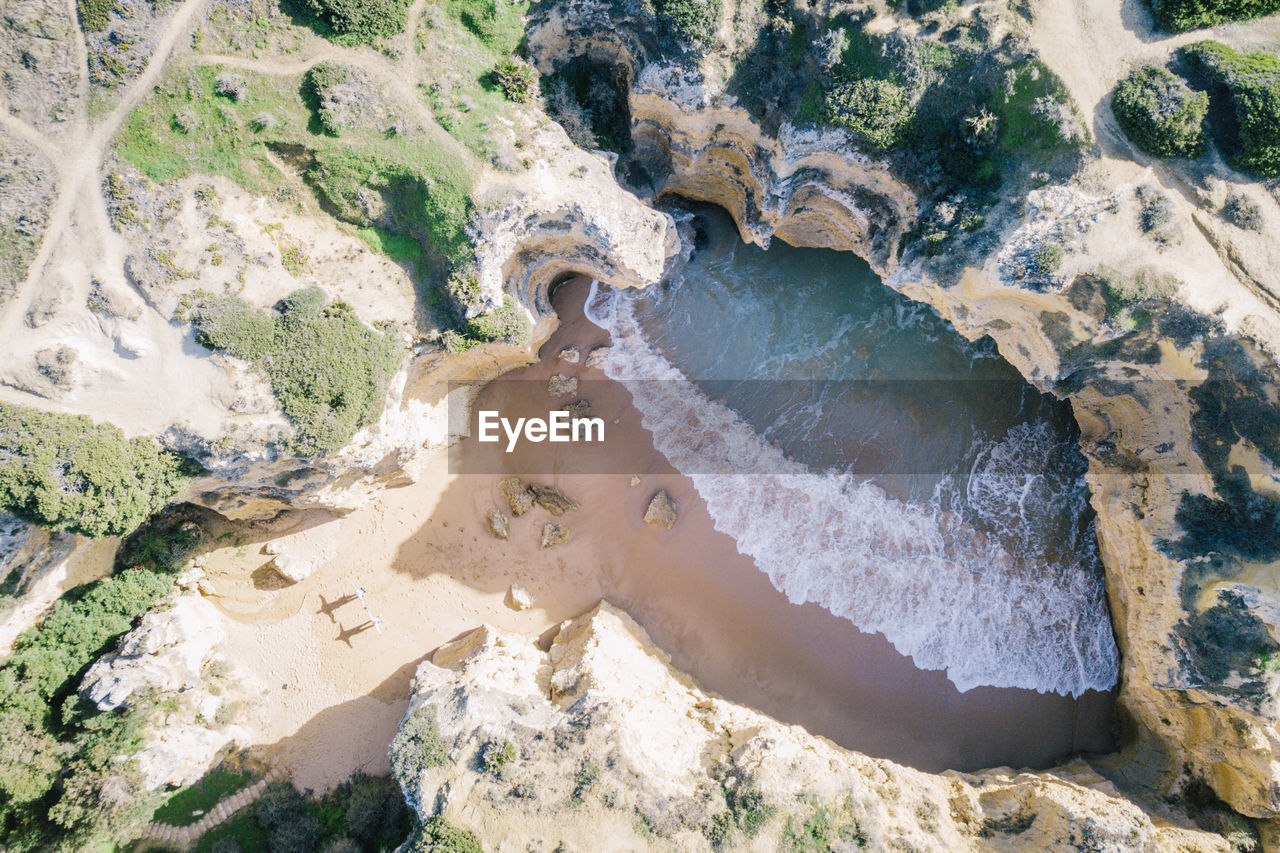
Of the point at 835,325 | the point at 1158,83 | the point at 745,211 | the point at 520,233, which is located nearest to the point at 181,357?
the point at 520,233

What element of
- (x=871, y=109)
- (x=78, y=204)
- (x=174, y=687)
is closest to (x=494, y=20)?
(x=871, y=109)

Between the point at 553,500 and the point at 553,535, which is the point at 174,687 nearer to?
the point at 553,535

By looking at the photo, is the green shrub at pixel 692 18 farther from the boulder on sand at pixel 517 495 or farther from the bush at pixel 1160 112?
the boulder on sand at pixel 517 495

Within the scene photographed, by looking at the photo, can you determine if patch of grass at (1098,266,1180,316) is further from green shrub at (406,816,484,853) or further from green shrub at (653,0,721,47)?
green shrub at (406,816,484,853)

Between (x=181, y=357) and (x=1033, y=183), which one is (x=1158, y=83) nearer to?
(x=1033, y=183)

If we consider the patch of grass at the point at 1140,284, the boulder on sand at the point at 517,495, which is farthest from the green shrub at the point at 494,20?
the patch of grass at the point at 1140,284

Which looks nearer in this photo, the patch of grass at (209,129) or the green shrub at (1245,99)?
the green shrub at (1245,99)
